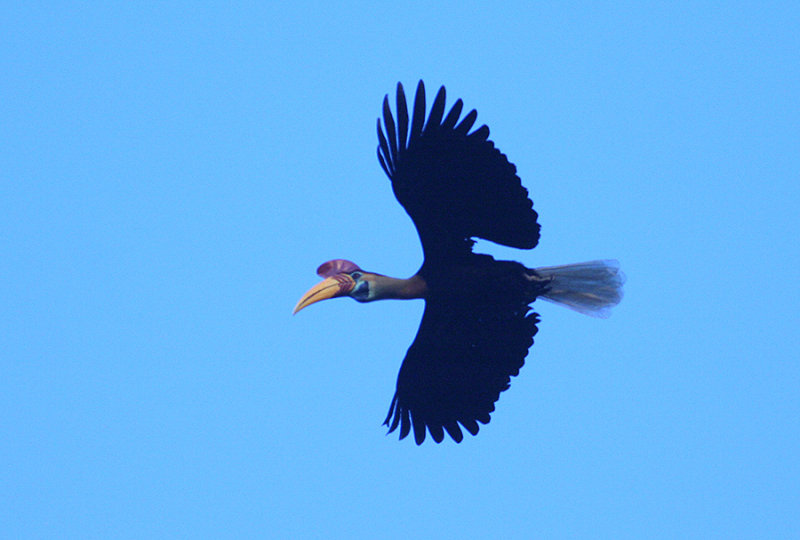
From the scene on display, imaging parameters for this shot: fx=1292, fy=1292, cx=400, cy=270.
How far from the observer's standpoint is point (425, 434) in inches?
401

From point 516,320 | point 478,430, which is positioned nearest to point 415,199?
point 516,320

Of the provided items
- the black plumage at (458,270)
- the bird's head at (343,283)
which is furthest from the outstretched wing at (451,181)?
the bird's head at (343,283)

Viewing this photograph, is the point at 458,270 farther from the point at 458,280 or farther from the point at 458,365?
the point at 458,365

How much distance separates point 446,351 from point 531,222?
53.1 inches

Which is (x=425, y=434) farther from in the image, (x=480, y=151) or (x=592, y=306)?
(x=480, y=151)

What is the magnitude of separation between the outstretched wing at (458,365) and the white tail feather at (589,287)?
11.4 inches

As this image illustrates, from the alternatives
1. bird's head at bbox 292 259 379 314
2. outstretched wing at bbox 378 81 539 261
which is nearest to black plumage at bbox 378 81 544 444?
outstretched wing at bbox 378 81 539 261

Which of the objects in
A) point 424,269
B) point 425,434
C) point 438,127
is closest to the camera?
point 438,127

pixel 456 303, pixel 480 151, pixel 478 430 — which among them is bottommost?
pixel 478 430

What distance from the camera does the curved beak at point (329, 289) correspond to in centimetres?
944

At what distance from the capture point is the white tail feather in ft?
31.8

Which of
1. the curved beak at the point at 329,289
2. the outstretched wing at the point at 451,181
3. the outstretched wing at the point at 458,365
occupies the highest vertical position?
the outstretched wing at the point at 451,181

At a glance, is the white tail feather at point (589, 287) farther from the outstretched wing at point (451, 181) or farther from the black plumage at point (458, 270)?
the outstretched wing at point (451, 181)

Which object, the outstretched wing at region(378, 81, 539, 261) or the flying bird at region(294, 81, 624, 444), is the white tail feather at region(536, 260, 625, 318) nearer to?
the flying bird at region(294, 81, 624, 444)
